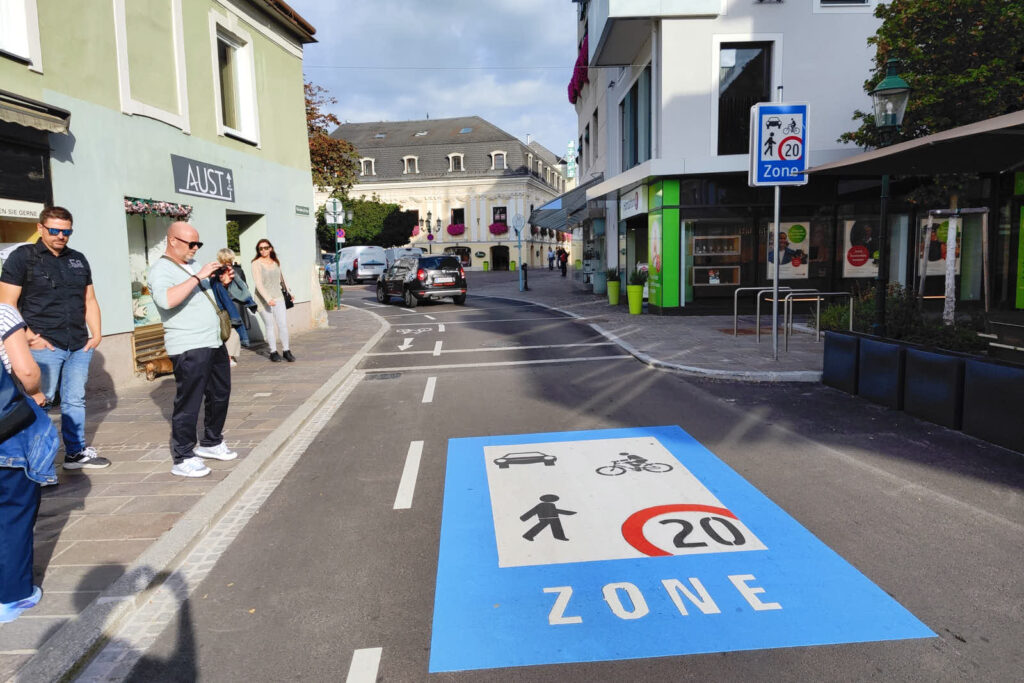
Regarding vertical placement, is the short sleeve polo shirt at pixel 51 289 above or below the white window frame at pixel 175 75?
below

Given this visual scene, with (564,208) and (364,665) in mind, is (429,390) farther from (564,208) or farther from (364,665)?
(564,208)

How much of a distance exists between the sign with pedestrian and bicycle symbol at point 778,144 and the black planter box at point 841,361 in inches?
97.8

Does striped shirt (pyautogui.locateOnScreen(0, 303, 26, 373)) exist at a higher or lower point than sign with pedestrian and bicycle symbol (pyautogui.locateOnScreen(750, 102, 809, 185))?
lower

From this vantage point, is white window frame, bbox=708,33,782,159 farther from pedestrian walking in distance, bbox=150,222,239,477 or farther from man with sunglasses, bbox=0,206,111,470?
man with sunglasses, bbox=0,206,111,470

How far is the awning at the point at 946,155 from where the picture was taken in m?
6.15

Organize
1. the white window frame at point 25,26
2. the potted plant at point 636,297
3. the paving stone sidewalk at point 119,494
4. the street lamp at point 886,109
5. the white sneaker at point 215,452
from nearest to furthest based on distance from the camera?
the paving stone sidewalk at point 119,494
the white sneaker at point 215,452
the white window frame at point 25,26
the street lamp at point 886,109
the potted plant at point 636,297

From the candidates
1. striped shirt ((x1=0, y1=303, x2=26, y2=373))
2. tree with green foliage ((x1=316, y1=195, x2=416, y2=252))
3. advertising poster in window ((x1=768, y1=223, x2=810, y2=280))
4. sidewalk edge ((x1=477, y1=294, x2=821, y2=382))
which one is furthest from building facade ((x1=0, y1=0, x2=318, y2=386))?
tree with green foliage ((x1=316, y1=195, x2=416, y2=252))

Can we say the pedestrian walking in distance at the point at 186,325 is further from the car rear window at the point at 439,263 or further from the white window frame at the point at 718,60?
the car rear window at the point at 439,263

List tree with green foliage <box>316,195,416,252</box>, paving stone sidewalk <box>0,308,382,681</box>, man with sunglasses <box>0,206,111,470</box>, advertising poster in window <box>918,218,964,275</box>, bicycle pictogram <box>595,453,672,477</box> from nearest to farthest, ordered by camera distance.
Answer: paving stone sidewalk <box>0,308,382,681</box>
man with sunglasses <box>0,206,111,470</box>
bicycle pictogram <box>595,453,672,477</box>
advertising poster in window <box>918,218,964,275</box>
tree with green foliage <box>316,195,416,252</box>

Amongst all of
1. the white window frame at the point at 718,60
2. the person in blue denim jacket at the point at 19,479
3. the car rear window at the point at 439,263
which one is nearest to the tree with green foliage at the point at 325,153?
the car rear window at the point at 439,263

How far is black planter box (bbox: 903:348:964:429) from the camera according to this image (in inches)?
244

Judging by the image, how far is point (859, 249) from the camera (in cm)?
1758

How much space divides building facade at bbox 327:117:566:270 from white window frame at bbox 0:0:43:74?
6142 cm

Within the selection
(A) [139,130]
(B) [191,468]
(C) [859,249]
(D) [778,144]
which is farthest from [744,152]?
(B) [191,468]
